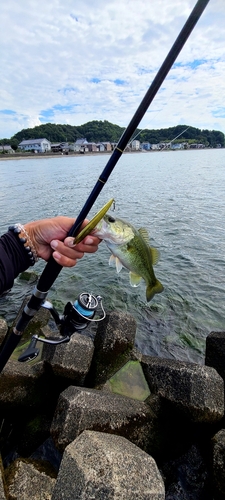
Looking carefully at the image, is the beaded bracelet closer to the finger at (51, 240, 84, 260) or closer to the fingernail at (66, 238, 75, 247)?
the finger at (51, 240, 84, 260)

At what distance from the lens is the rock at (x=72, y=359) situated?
445 centimetres

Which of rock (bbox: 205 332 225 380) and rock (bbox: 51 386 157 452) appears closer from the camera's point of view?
rock (bbox: 51 386 157 452)

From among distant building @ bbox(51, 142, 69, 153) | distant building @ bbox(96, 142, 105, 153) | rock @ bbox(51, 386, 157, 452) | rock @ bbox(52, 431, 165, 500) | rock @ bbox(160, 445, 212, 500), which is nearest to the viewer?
rock @ bbox(52, 431, 165, 500)

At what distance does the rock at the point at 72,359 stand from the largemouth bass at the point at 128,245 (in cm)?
172

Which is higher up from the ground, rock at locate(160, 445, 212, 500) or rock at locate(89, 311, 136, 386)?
rock at locate(89, 311, 136, 386)

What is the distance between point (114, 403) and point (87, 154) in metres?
137

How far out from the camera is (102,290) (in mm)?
10312

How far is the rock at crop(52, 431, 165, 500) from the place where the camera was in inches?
89.6

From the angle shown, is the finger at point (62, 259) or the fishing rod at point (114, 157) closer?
the fishing rod at point (114, 157)

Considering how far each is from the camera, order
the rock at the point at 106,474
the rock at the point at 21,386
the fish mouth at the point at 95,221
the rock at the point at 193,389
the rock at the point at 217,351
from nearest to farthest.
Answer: the fish mouth at the point at 95,221 → the rock at the point at 106,474 → the rock at the point at 193,389 → the rock at the point at 21,386 → the rock at the point at 217,351

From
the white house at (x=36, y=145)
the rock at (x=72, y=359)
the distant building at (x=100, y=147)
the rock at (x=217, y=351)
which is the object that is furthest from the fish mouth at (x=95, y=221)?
the distant building at (x=100, y=147)

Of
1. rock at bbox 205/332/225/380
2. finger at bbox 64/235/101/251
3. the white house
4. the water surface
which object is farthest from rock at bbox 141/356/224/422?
the white house

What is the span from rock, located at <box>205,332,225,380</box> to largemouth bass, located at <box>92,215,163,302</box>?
79.1 inches

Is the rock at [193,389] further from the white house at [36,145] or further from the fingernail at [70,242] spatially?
the white house at [36,145]
